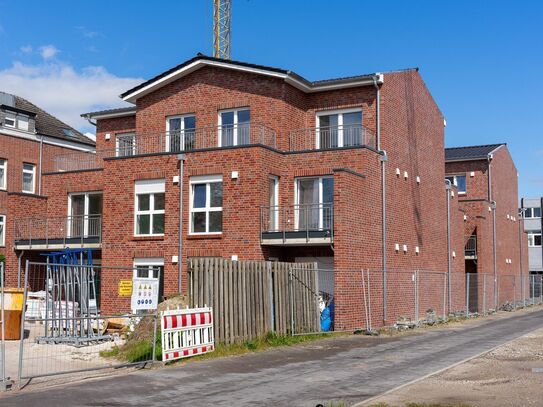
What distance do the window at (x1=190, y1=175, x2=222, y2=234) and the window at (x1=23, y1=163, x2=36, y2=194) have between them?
14.9 metres

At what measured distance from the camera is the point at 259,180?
24.8m

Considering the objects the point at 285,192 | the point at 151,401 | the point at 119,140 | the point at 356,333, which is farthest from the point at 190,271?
the point at 119,140

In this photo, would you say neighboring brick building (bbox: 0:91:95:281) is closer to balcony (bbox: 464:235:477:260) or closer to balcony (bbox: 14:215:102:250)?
balcony (bbox: 14:215:102:250)

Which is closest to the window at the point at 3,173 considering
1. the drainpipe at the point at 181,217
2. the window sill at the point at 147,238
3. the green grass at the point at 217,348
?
the window sill at the point at 147,238

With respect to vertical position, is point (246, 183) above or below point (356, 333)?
above

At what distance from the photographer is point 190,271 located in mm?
16422

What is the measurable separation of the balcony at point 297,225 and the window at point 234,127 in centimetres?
327

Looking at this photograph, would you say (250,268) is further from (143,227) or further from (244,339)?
(143,227)

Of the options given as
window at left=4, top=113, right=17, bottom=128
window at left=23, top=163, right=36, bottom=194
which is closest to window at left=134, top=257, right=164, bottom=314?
window at left=23, top=163, right=36, bottom=194

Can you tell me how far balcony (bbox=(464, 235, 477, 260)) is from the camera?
129ft

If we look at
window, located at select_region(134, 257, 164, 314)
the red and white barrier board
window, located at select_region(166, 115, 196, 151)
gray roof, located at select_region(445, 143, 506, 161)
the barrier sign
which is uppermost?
gray roof, located at select_region(445, 143, 506, 161)

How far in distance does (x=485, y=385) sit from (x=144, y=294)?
11045 mm

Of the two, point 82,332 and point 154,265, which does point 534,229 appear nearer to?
point 154,265

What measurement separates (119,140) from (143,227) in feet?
23.6
